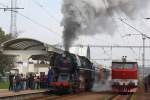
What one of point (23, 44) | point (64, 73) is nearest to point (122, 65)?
point (64, 73)

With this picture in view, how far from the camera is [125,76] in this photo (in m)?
45.0

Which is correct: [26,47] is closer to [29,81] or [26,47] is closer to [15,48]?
[15,48]

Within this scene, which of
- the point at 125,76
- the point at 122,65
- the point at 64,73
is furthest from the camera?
the point at 122,65

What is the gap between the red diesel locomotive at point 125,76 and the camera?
147 ft

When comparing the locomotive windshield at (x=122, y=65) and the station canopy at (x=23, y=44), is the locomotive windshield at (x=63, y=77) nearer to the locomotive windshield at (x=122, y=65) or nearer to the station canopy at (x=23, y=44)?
the station canopy at (x=23, y=44)

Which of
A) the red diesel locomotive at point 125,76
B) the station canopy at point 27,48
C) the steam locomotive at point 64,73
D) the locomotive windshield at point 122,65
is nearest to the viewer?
the steam locomotive at point 64,73

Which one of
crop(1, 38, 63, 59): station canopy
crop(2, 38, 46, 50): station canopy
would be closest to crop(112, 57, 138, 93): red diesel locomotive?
crop(1, 38, 63, 59): station canopy

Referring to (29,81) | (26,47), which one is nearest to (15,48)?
(26,47)

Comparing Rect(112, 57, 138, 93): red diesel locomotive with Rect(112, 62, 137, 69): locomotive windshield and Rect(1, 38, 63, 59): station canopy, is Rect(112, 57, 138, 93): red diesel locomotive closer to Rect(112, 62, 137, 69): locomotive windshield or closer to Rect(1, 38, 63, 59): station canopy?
Rect(112, 62, 137, 69): locomotive windshield

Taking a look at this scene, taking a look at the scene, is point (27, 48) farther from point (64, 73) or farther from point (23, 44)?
point (64, 73)

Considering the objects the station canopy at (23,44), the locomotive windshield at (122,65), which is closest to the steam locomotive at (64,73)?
the station canopy at (23,44)

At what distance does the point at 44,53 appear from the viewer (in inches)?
1750

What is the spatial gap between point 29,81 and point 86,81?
7.52m

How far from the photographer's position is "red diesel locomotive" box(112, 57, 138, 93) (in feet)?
147
